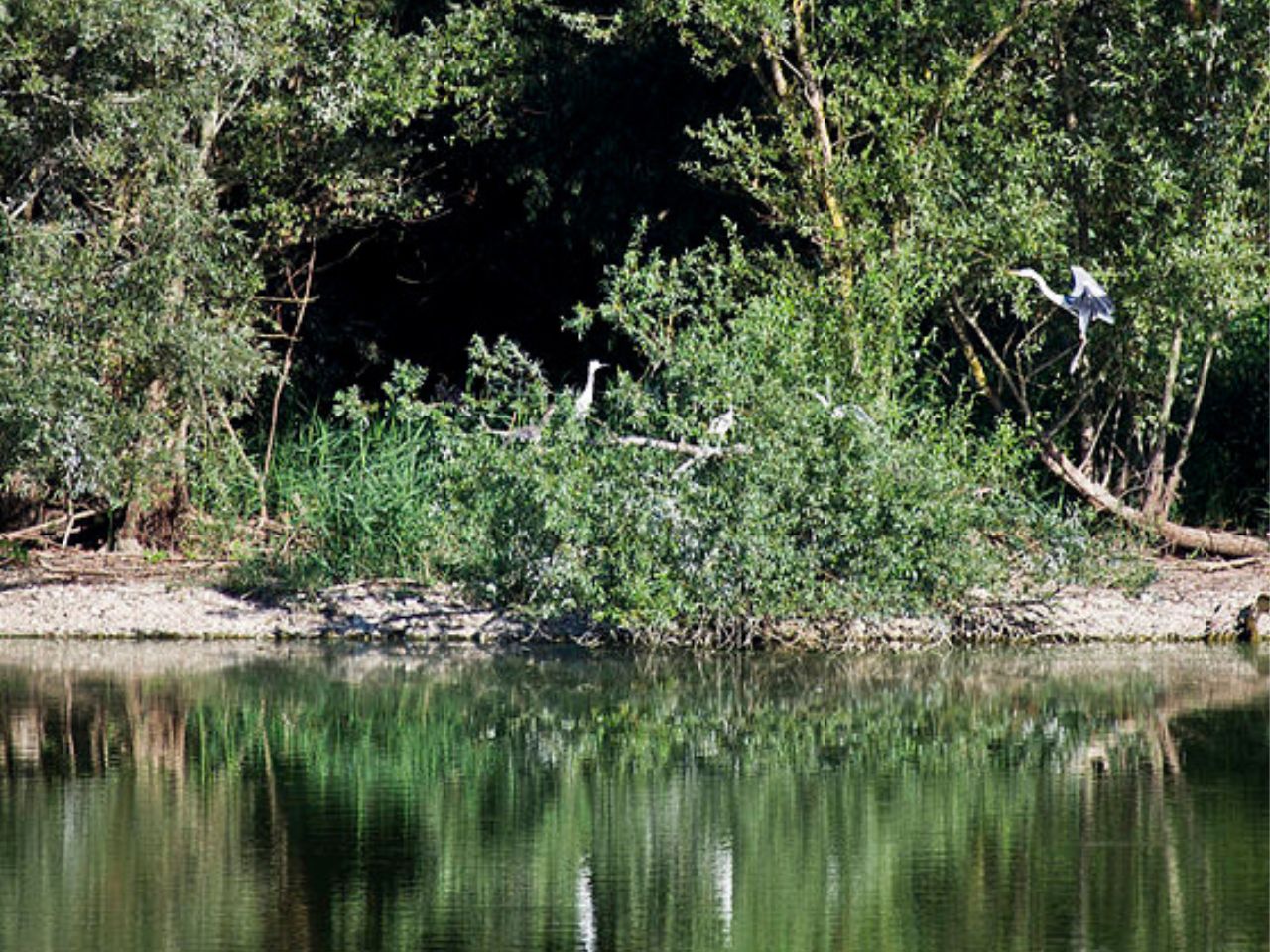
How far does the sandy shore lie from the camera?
51.9 feet

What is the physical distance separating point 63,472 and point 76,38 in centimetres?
296

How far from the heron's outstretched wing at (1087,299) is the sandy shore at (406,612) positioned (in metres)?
1.80

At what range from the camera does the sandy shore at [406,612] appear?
1580cm

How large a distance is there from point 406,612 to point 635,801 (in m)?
6.03

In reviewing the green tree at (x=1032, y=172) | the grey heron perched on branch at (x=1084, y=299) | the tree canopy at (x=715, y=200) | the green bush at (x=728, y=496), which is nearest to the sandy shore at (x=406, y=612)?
the green bush at (x=728, y=496)

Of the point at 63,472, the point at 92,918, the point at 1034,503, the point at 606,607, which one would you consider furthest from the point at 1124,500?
the point at 92,918

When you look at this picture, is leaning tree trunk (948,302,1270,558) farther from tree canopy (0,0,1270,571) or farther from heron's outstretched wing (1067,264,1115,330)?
heron's outstretched wing (1067,264,1115,330)

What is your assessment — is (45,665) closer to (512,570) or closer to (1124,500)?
(512,570)

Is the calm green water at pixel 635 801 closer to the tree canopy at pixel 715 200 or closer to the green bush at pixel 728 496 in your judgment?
the green bush at pixel 728 496

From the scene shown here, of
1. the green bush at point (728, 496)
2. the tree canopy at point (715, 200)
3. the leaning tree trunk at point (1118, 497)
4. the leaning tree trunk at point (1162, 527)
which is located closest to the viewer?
the green bush at point (728, 496)

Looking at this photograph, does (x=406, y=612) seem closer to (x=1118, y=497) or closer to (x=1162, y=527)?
(x=1118, y=497)

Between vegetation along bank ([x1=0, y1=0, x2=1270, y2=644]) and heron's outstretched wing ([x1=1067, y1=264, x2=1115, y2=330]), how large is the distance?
29mm

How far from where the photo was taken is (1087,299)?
1555 centimetres

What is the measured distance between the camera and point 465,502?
15.1 metres
